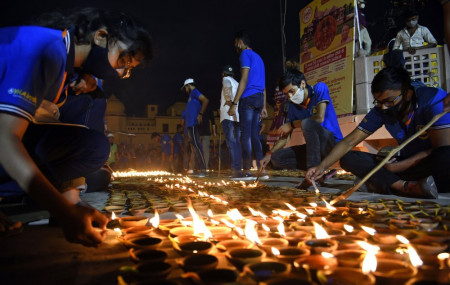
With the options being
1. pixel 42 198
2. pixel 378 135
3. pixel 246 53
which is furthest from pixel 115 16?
pixel 378 135

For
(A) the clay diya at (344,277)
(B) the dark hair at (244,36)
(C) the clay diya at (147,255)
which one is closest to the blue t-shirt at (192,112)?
(B) the dark hair at (244,36)

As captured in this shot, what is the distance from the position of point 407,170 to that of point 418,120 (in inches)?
26.6

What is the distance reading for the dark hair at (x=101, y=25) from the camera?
75.0 inches

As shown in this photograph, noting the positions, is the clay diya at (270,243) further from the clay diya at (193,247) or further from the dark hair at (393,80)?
the dark hair at (393,80)

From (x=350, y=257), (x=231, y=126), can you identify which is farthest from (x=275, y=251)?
(x=231, y=126)

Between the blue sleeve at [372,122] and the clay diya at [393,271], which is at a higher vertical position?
the blue sleeve at [372,122]

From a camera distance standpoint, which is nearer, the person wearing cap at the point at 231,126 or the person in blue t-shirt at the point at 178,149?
the person wearing cap at the point at 231,126

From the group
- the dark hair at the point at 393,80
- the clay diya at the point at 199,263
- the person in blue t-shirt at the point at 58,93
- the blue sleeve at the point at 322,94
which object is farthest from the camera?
the blue sleeve at the point at 322,94

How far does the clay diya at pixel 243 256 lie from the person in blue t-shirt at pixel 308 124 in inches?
113

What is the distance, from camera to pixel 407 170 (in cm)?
356

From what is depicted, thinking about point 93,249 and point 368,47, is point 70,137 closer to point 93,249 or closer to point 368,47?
point 93,249

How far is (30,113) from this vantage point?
1410 millimetres

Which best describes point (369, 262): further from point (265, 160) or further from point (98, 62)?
point (265, 160)

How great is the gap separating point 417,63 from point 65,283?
940 cm
